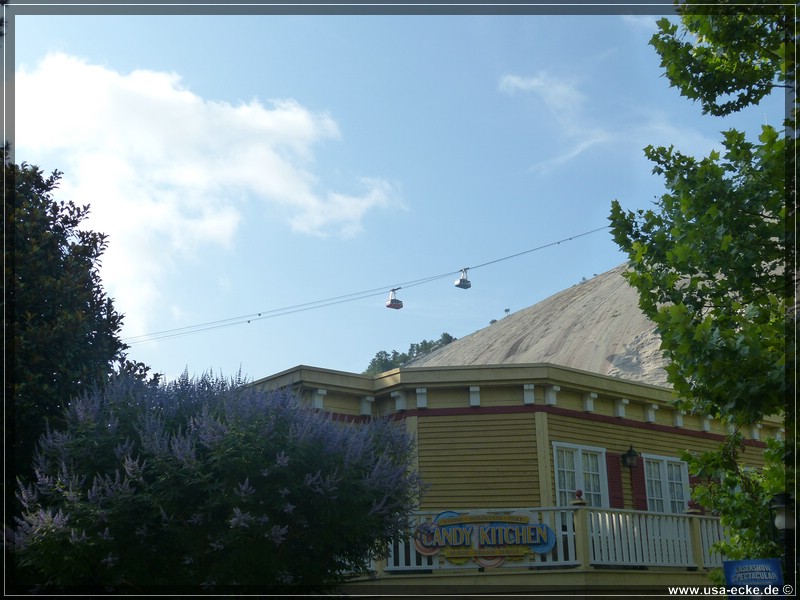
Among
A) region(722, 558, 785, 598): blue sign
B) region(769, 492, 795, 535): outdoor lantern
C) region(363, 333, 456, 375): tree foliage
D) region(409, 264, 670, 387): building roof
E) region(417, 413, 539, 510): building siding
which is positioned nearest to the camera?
region(722, 558, 785, 598): blue sign

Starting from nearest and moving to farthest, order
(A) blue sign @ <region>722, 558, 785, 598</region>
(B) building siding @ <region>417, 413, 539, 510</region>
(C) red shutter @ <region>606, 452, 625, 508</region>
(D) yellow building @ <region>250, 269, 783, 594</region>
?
(A) blue sign @ <region>722, 558, 785, 598</region> → (D) yellow building @ <region>250, 269, 783, 594</region> → (B) building siding @ <region>417, 413, 539, 510</region> → (C) red shutter @ <region>606, 452, 625, 508</region>

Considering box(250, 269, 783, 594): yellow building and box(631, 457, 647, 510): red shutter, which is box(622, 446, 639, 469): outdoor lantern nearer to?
box(250, 269, 783, 594): yellow building

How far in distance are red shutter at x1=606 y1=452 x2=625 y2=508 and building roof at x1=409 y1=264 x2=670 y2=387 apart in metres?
29.4

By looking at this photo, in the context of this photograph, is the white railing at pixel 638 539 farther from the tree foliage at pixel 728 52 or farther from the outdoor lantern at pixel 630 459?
the tree foliage at pixel 728 52

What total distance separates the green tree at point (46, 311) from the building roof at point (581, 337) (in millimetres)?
34753

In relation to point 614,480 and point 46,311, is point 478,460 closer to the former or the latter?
point 614,480

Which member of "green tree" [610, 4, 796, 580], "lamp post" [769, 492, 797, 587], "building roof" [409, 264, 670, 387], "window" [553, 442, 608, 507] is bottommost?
"lamp post" [769, 492, 797, 587]

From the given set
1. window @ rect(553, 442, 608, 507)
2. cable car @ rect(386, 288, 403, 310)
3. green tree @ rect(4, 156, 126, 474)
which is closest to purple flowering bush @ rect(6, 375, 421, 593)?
green tree @ rect(4, 156, 126, 474)

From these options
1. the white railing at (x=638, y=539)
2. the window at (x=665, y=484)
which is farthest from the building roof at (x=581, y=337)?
the white railing at (x=638, y=539)

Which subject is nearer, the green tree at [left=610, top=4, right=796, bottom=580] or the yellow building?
the green tree at [left=610, top=4, right=796, bottom=580]

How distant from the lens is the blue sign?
9.88 meters

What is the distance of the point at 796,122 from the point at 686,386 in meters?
3.47

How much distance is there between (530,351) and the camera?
63188 millimetres

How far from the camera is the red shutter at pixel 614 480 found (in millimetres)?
17516
